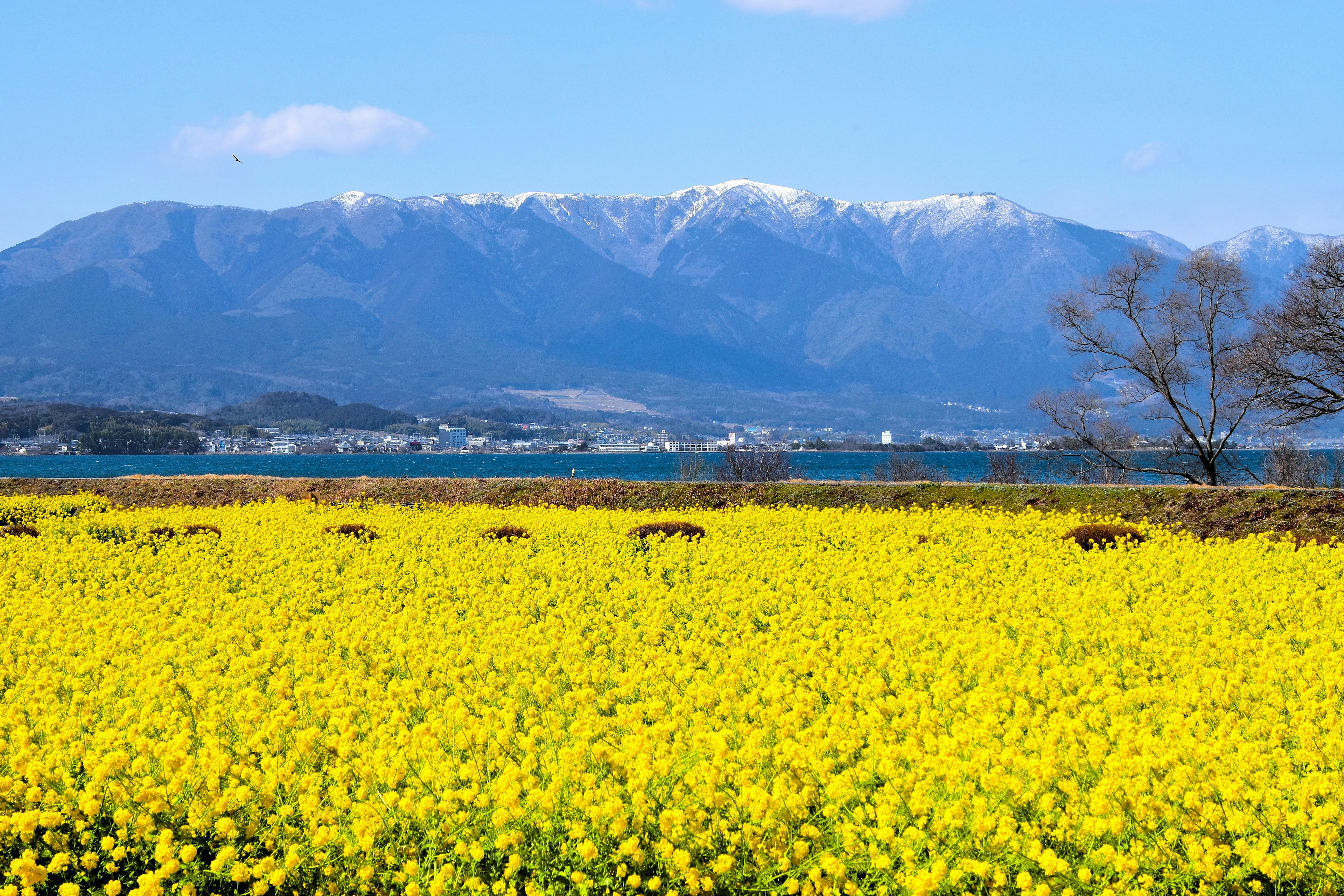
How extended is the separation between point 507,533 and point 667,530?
3.06 meters

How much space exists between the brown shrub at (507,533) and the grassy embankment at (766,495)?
7.55m

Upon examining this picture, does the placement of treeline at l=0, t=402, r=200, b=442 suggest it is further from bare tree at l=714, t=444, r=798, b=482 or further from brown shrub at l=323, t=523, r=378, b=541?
brown shrub at l=323, t=523, r=378, b=541

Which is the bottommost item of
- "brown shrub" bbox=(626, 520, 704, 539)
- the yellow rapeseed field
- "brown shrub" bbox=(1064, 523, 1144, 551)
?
the yellow rapeseed field

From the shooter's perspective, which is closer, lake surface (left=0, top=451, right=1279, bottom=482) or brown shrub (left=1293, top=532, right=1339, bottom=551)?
brown shrub (left=1293, top=532, right=1339, bottom=551)

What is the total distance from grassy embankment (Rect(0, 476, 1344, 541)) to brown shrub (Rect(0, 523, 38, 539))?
8.41 metres

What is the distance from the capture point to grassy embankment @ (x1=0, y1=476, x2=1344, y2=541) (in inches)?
828

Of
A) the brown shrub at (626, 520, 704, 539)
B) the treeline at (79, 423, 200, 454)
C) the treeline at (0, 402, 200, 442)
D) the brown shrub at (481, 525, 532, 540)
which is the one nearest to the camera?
the brown shrub at (481, 525, 532, 540)

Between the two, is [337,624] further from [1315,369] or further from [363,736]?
[1315,369]

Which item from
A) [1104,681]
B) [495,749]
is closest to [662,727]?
[495,749]

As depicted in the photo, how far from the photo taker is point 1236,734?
248 inches

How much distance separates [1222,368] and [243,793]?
31.9 m

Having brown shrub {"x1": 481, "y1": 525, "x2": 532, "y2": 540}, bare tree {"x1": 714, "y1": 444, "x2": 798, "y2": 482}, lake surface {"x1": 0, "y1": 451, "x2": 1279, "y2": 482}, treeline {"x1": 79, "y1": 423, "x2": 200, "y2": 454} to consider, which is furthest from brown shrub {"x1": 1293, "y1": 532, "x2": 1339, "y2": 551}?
treeline {"x1": 79, "y1": 423, "x2": 200, "y2": 454}

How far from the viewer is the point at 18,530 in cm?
2205

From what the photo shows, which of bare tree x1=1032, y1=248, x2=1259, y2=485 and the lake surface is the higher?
bare tree x1=1032, y1=248, x2=1259, y2=485
